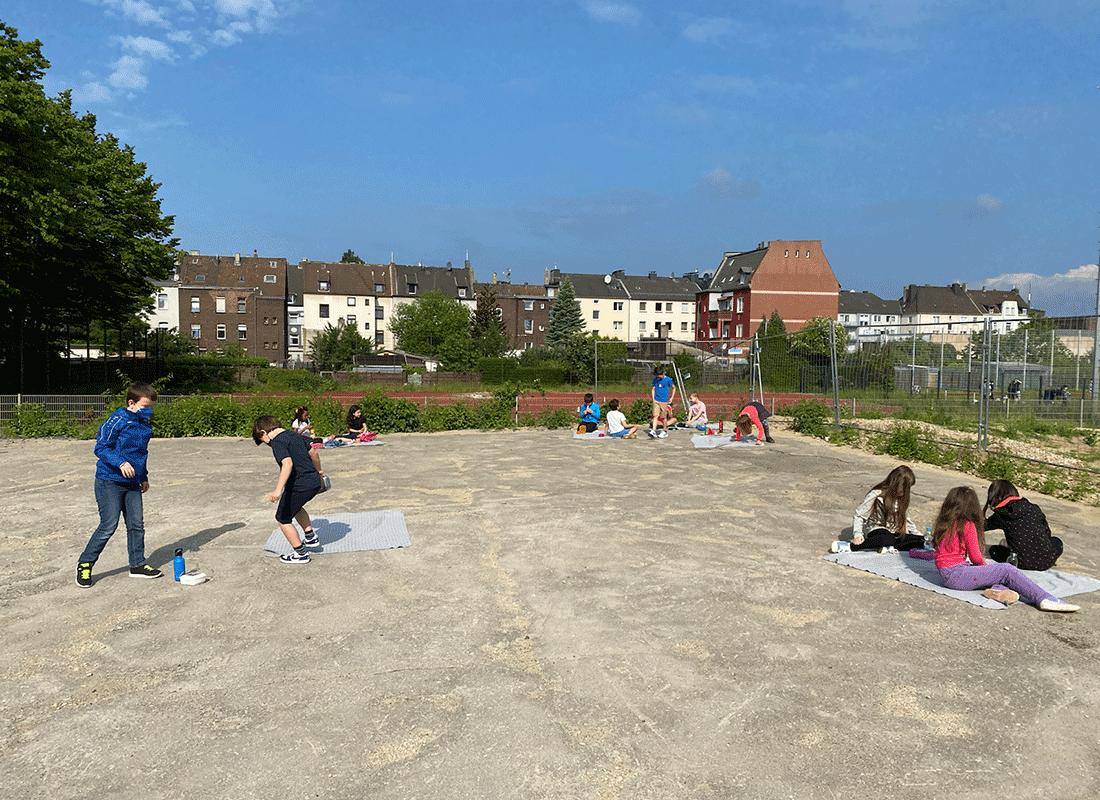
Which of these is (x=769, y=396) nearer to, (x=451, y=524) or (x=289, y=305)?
(x=451, y=524)

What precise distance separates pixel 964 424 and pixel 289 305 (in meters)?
86.0

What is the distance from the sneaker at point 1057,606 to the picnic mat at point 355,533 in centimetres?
575

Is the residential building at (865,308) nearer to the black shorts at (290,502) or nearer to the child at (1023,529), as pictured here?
the child at (1023,529)

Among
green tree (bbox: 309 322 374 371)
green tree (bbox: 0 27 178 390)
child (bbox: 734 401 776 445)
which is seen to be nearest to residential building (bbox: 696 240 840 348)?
green tree (bbox: 309 322 374 371)

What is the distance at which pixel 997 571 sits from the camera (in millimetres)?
6348

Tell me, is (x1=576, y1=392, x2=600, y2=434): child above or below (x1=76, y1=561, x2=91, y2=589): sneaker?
above

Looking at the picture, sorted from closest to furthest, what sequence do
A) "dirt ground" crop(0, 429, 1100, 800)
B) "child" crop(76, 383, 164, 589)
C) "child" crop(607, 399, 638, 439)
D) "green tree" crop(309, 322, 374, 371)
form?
"dirt ground" crop(0, 429, 1100, 800) → "child" crop(76, 383, 164, 589) → "child" crop(607, 399, 638, 439) → "green tree" crop(309, 322, 374, 371)

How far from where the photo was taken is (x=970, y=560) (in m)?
6.52

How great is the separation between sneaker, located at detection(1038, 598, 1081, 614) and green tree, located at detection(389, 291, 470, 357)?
220ft

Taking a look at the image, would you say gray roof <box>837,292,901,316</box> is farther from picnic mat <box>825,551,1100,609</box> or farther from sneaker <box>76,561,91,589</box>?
sneaker <box>76,561,91,589</box>

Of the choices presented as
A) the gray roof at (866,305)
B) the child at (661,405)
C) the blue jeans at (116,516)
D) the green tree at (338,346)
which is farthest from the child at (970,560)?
the gray roof at (866,305)

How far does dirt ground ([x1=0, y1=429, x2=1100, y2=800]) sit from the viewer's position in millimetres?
3742

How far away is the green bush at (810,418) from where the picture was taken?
748 inches

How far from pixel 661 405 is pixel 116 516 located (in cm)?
1450
